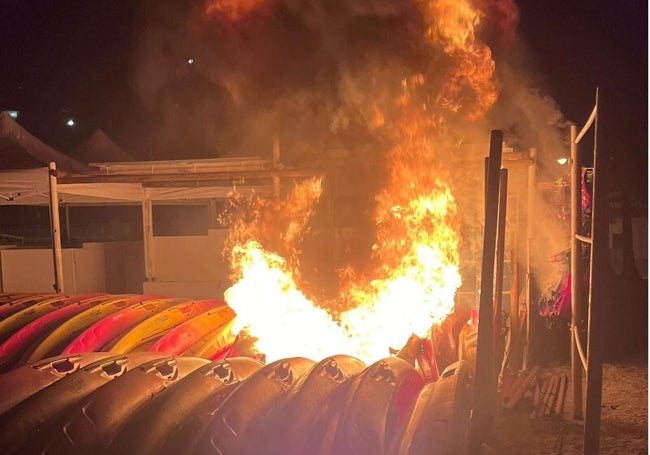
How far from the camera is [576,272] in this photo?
4.24 m

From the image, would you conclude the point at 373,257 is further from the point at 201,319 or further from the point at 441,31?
the point at 441,31

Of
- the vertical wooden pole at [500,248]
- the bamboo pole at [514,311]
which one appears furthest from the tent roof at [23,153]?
the vertical wooden pole at [500,248]

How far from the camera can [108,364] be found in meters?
4.30

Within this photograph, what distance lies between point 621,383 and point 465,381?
3.99 meters

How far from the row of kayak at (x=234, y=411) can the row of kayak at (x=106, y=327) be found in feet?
5.29

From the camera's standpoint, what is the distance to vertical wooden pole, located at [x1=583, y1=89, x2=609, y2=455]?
2635 millimetres

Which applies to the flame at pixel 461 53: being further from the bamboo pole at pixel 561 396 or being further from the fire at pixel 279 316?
the bamboo pole at pixel 561 396

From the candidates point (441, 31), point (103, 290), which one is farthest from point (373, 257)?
point (103, 290)

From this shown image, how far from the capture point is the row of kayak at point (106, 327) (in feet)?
18.7

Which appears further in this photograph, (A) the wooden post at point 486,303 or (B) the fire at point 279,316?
(B) the fire at point 279,316

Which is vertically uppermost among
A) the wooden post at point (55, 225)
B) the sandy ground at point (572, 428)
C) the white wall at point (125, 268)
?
the wooden post at point (55, 225)

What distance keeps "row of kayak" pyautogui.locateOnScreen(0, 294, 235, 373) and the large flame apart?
0.52 metres

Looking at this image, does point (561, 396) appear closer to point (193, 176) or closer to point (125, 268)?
point (193, 176)

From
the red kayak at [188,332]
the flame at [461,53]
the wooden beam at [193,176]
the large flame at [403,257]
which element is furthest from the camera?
the wooden beam at [193,176]
